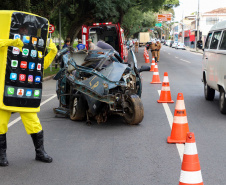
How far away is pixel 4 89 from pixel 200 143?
11.2ft

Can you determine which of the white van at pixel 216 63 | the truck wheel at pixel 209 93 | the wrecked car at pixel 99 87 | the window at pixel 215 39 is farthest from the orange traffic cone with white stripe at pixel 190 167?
the truck wheel at pixel 209 93

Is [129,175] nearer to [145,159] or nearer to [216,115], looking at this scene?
[145,159]

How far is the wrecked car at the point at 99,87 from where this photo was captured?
8453mm

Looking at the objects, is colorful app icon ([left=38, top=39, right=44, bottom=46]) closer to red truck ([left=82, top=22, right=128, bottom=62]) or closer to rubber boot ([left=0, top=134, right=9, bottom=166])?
rubber boot ([left=0, top=134, right=9, bottom=166])

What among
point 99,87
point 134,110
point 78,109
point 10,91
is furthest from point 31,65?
point 78,109

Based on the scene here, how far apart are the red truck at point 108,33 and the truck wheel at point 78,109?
40.3ft

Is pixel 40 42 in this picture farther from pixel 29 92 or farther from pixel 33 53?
pixel 29 92

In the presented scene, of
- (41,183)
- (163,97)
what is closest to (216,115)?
(163,97)

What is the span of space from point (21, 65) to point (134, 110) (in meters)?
3.34

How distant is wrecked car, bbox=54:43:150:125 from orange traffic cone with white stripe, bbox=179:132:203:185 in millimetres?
4244

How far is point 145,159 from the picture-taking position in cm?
620

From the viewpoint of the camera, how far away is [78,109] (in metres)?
9.07

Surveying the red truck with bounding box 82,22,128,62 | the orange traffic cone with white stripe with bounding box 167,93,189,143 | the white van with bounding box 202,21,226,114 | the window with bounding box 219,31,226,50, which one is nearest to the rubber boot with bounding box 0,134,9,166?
the orange traffic cone with white stripe with bounding box 167,93,189,143

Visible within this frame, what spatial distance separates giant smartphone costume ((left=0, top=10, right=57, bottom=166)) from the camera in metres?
5.53
